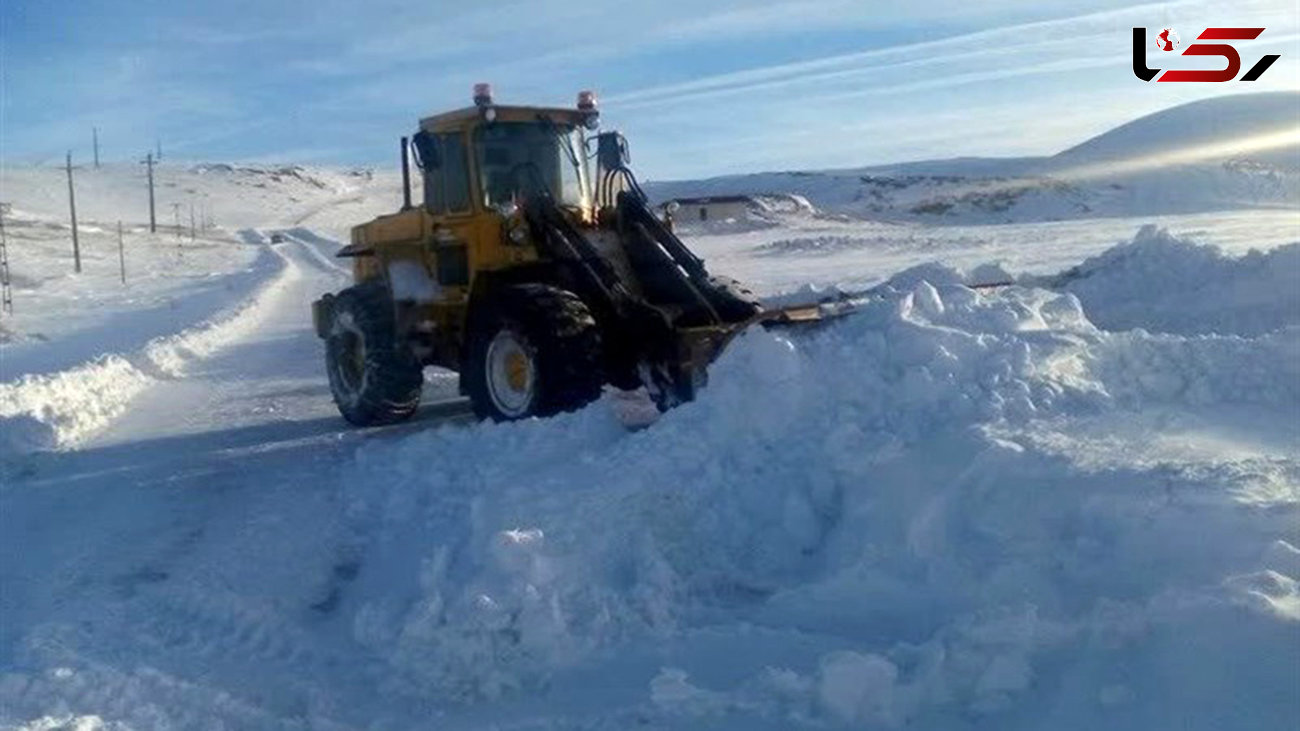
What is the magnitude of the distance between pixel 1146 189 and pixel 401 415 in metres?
51.3

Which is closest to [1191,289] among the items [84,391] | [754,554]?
[754,554]

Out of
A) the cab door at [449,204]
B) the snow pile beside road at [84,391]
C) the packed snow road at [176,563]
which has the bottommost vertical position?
the packed snow road at [176,563]

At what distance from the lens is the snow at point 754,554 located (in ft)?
17.8

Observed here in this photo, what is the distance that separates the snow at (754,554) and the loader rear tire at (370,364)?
1.41 meters

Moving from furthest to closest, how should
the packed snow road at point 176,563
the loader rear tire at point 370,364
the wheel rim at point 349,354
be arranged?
the wheel rim at point 349,354, the loader rear tire at point 370,364, the packed snow road at point 176,563

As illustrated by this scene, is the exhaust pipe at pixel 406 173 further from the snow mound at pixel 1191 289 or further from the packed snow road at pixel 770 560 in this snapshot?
the snow mound at pixel 1191 289

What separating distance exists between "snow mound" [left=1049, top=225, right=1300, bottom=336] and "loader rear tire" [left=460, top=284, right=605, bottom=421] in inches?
263

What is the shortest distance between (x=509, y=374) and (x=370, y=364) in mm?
2120

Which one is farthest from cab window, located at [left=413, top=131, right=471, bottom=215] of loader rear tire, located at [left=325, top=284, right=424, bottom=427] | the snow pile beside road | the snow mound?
the snow mound

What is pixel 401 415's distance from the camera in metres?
13.5

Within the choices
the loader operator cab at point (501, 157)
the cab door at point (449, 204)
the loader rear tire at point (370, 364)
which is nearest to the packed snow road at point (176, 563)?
the loader rear tire at point (370, 364)

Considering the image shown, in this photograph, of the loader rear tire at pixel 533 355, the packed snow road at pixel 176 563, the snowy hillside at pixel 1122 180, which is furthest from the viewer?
the snowy hillside at pixel 1122 180

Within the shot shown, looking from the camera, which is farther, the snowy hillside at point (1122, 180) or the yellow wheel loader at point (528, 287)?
the snowy hillside at point (1122, 180)

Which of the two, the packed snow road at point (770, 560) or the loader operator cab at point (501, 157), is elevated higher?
the loader operator cab at point (501, 157)
